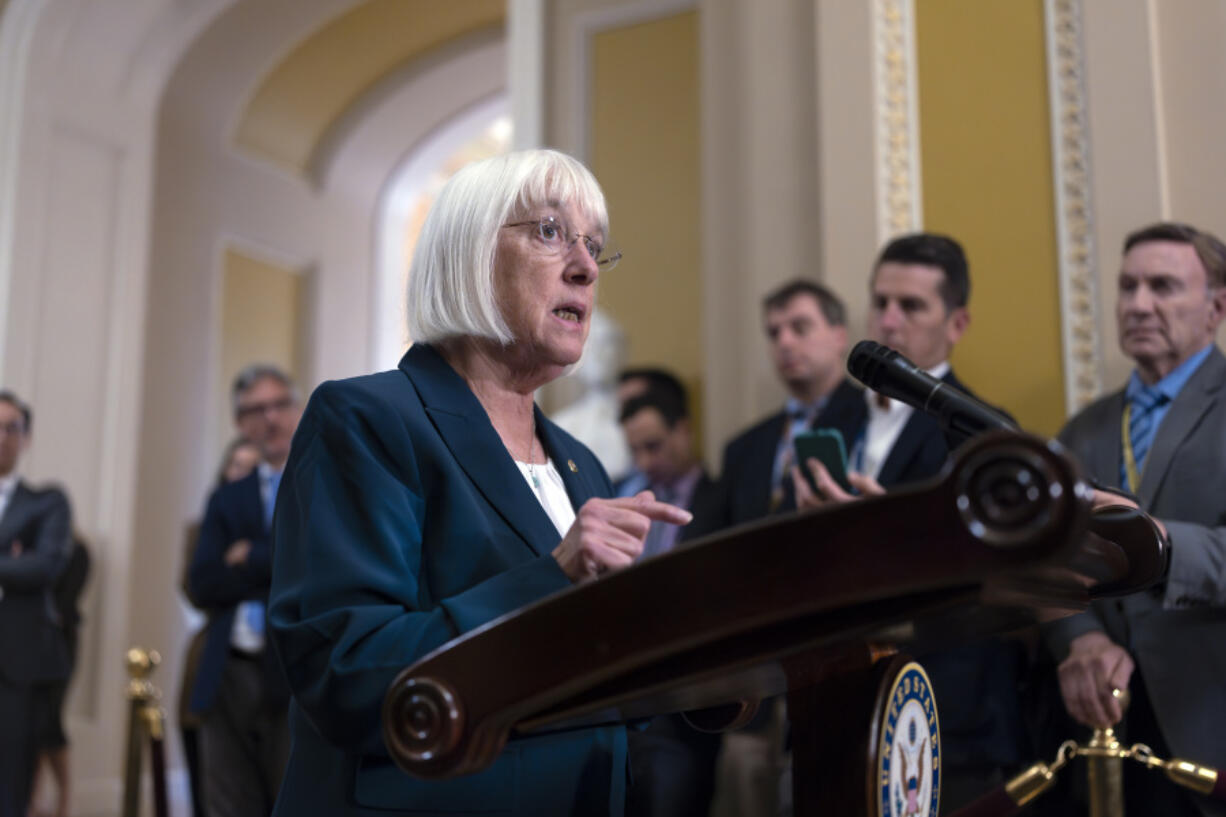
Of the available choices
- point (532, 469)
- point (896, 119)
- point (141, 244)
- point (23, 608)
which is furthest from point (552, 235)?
point (141, 244)

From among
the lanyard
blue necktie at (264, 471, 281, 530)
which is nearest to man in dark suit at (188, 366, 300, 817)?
blue necktie at (264, 471, 281, 530)

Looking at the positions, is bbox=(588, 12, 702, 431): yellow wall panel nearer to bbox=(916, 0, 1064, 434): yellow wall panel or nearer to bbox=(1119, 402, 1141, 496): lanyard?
bbox=(916, 0, 1064, 434): yellow wall panel

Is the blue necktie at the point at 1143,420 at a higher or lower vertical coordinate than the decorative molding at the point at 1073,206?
lower

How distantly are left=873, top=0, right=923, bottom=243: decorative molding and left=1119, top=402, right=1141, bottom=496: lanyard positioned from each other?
3.71ft

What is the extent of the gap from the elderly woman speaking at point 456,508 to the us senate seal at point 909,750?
0.26 metres

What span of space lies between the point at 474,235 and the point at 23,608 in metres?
4.90

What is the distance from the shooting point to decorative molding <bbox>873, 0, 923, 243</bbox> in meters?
3.94

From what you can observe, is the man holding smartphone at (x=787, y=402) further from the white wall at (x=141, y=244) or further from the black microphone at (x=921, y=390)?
the white wall at (x=141, y=244)

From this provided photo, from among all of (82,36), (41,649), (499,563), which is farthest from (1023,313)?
(82,36)

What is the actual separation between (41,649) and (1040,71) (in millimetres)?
4864

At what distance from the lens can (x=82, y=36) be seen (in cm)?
778

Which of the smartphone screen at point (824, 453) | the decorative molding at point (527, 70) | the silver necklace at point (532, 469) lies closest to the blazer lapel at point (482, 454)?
the silver necklace at point (532, 469)

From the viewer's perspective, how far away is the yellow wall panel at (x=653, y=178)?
535 centimetres

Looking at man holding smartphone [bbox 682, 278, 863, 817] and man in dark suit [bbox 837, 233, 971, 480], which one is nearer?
man in dark suit [bbox 837, 233, 971, 480]
